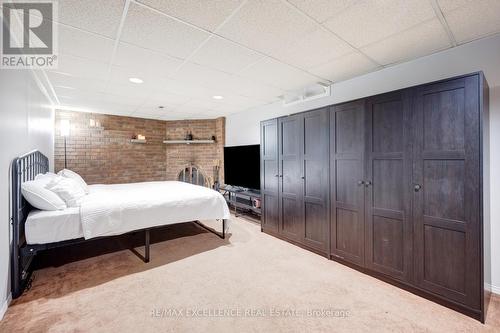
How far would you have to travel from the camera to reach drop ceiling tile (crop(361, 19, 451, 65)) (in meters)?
1.86

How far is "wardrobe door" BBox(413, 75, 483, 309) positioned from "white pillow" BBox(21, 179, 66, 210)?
3.56 metres

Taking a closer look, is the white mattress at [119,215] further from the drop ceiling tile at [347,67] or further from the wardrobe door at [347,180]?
the drop ceiling tile at [347,67]

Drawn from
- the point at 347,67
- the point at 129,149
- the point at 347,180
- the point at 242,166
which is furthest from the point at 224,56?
the point at 129,149

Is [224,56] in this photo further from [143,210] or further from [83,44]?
[143,210]

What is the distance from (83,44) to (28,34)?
394 mm

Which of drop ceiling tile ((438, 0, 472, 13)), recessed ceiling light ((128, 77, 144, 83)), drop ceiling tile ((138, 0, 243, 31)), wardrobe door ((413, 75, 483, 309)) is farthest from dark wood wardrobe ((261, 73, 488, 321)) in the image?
recessed ceiling light ((128, 77, 144, 83))

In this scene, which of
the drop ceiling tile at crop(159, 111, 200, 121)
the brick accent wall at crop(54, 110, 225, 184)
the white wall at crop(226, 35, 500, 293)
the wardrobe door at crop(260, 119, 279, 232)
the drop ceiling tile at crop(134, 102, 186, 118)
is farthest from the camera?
the drop ceiling tile at crop(159, 111, 200, 121)

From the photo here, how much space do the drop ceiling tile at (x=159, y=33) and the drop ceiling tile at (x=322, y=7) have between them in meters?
0.84

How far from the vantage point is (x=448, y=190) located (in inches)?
72.8

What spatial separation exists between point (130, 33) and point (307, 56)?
1.72 meters

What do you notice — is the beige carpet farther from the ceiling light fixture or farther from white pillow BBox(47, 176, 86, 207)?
the ceiling light fixture

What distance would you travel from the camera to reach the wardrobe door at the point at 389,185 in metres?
2.10

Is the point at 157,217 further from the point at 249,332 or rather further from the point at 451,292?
the point at 451,292

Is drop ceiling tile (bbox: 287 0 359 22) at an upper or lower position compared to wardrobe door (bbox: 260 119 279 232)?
upper
